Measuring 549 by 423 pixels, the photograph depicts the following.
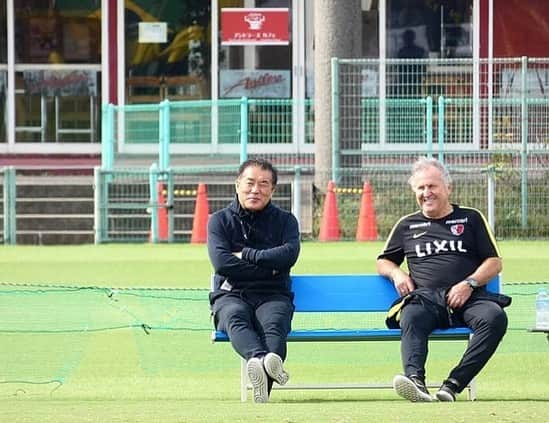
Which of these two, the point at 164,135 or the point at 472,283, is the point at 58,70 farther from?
the point at 472,283

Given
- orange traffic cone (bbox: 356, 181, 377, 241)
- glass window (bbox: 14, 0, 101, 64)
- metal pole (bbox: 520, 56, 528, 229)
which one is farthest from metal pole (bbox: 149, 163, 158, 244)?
glass window (bbox: 14, 0, 101, 64)

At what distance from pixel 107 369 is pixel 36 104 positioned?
16.2 m

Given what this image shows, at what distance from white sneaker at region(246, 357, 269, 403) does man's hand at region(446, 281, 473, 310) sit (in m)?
1.24

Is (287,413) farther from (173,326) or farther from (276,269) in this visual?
(173,326)

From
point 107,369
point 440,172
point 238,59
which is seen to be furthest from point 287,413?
point 238,59

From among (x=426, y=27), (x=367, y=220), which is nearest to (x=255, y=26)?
(x=426, y=27)

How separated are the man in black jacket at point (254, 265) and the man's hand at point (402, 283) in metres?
0.61

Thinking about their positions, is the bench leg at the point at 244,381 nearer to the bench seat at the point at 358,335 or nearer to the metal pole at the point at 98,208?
the bench seat at the point at 358,335

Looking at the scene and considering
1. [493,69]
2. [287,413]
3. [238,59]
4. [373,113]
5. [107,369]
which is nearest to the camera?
[287,413]

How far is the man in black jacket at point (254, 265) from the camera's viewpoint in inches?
353

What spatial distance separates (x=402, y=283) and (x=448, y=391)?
86cm

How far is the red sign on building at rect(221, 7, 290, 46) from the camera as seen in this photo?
25.7m

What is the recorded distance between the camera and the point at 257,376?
8578mm

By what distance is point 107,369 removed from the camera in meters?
10.8
